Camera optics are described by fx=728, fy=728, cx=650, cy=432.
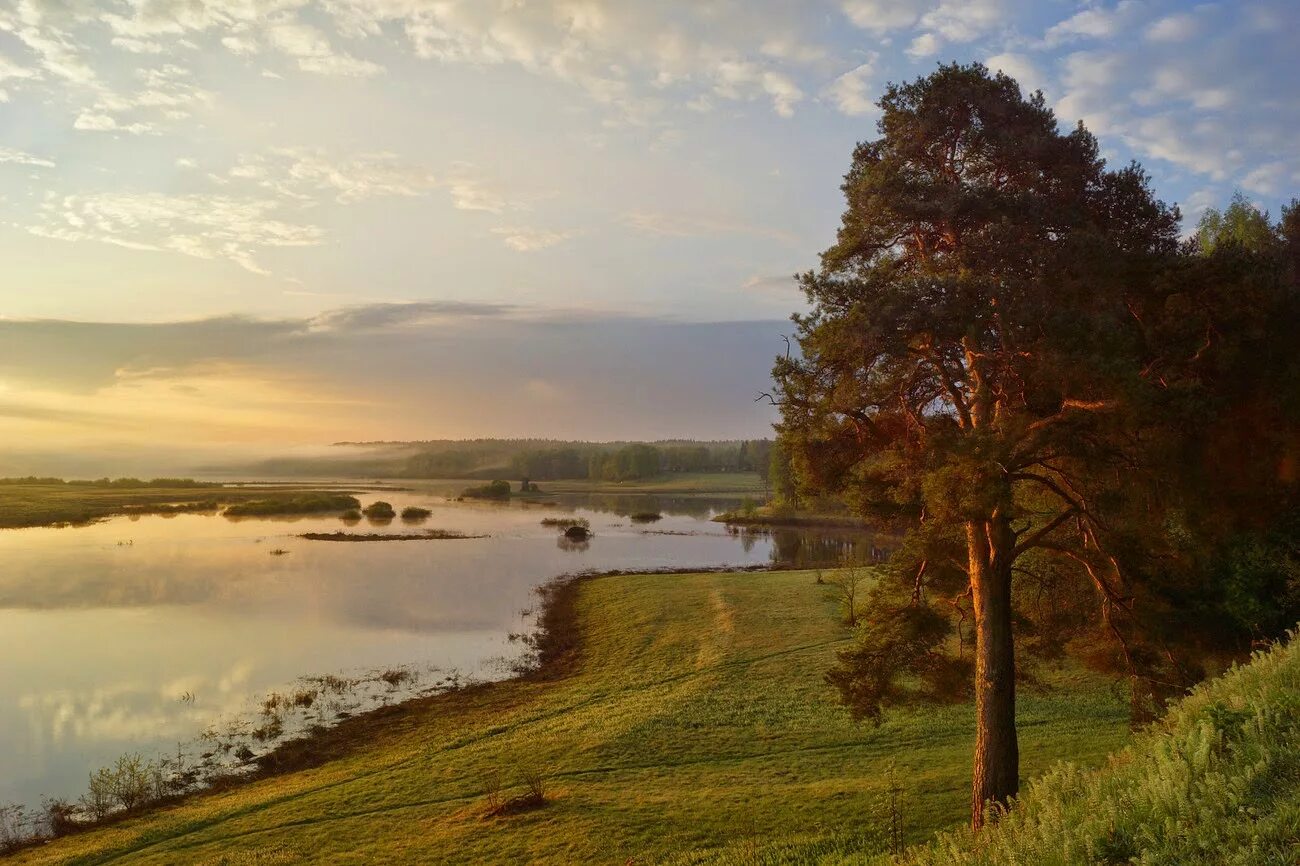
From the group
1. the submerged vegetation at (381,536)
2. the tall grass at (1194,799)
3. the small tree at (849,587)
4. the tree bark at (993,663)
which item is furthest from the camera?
the submerged vegetation at (381,536)

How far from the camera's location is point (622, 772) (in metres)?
20.1

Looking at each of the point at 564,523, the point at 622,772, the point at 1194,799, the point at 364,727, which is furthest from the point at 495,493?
the point at 1194,799

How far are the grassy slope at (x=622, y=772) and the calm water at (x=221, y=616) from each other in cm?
523

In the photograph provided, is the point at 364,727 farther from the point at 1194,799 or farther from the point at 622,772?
the point at 1194,799

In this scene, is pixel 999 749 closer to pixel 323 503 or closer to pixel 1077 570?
pixel 1077 570

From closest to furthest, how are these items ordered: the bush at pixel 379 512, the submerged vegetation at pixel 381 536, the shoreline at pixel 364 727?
the shoreline at pixel 364 727 < the submerged vegetation at pixel 381 536 < the bush at pixel 379 512

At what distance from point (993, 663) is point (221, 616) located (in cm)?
4061

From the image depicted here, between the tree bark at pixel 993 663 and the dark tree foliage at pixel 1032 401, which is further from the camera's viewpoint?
the tree bark at pixel 993 663

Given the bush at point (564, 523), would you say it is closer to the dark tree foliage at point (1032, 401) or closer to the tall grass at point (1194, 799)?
the dark tree foliage at point (1032, 401)

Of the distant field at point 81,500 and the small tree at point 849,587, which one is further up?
the distant field at point 81,500

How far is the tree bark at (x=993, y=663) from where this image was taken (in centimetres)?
1352

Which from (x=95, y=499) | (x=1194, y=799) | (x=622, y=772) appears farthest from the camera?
(x=95, y=499)

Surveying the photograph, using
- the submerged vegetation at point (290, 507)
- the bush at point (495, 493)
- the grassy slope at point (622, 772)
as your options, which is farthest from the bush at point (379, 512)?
the grassy slope at point (622, 772)

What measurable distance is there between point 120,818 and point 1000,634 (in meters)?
21.6
